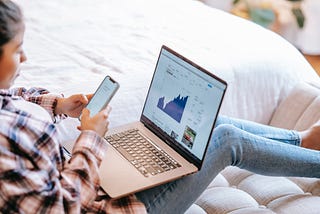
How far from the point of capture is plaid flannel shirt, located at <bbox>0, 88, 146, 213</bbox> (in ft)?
3.07

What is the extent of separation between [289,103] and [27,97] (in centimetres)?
105

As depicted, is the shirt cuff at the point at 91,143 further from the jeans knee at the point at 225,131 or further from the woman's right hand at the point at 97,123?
the jeans knee at the point at 225,131

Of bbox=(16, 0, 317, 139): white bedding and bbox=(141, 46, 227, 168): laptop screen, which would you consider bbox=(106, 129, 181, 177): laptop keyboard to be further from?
bbox=(16, 0, 317, 139): white bedding

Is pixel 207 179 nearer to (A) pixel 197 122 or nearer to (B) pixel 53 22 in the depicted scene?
(A) pixel 197 122

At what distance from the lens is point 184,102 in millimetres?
1303

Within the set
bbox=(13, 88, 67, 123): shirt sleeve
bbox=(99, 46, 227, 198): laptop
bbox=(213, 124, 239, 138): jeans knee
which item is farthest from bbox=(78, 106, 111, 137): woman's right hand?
bbox=(213, 124, 239, 138): jeans knee

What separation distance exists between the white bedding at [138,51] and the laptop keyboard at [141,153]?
230 mm

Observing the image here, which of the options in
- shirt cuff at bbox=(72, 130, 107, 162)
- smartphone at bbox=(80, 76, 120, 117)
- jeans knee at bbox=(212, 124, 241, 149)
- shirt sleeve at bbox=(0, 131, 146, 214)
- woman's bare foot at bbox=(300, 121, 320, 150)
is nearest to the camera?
shirt sleeve at bbox=(0, 131, 146, 214)

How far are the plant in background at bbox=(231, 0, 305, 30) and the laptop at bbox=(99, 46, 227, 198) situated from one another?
7.36ft

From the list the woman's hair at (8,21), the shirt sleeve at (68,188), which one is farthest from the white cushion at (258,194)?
the woman's hair at (8,21)

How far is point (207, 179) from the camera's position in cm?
125

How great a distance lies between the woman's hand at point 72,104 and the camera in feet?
4.31

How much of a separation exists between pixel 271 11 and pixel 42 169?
Answer: 111 inches

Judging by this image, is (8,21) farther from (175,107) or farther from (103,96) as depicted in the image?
(175,107)
